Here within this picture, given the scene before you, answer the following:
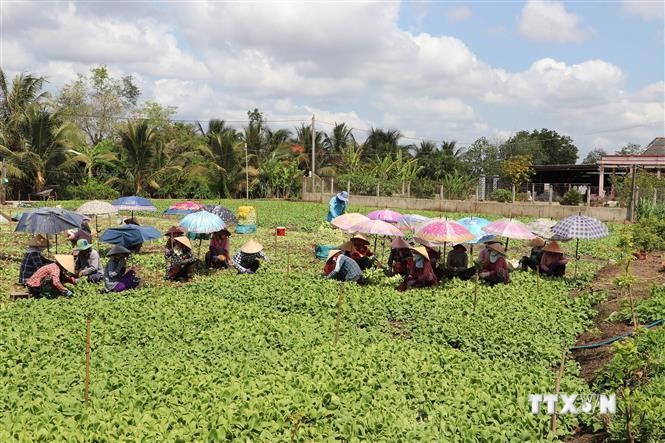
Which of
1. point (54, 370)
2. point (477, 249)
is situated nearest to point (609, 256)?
point (477, 249)

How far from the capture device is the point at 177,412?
20.1 ft

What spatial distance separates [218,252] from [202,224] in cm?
114

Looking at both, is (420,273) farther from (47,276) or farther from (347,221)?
(47,276)

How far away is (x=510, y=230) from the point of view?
12.8 m

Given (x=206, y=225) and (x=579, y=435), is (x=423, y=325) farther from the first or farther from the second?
(x=206, y=225)

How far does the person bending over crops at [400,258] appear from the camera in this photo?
1277 cm

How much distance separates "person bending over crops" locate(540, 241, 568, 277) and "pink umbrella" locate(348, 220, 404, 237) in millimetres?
3237

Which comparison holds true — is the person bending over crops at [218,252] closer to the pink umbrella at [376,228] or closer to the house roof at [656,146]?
the pink umbrella at [376,228]

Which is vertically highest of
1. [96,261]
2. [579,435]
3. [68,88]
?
[68,88]

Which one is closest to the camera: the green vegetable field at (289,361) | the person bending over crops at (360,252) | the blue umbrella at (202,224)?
the green vegetable field at (289,361)

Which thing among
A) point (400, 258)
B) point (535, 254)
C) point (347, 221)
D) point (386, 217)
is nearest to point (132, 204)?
point (347, 221)

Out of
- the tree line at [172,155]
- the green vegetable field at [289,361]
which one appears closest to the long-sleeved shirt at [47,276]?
the green vegetable field at [289,361]

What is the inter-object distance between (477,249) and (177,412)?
12.9 m
